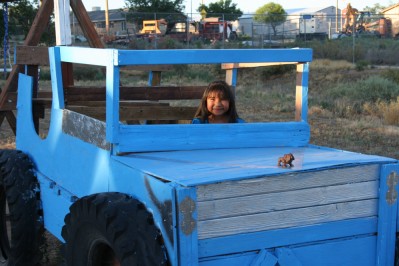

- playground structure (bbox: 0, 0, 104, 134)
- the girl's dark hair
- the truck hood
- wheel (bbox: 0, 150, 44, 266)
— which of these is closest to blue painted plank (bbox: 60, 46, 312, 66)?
the truck hood

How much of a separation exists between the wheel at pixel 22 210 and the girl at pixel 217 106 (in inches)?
44.0

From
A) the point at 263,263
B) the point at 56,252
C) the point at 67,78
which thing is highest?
the point at 67,78

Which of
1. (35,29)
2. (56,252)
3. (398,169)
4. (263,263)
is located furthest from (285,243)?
(35,29)

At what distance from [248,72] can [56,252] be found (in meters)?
22.3

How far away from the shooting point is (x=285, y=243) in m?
2.56

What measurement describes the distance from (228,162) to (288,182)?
0.39m

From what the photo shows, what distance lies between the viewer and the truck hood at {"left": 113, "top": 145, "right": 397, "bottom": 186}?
2.48 m

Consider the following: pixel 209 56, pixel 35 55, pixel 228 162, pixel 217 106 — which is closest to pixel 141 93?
pixel 35 55

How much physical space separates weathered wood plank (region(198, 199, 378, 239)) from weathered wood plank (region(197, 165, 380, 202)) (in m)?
0.10

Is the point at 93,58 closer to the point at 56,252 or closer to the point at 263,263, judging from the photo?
the point at 263,263

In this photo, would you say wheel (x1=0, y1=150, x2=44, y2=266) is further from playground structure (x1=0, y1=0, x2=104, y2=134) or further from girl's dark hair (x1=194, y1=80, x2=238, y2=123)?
girl's dark hair (x1=194, y1=80, x2=238, y2=123)

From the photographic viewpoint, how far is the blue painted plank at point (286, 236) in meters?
2.43

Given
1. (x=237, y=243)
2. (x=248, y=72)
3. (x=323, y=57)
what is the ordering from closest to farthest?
(x=237, y=243)
(x=248, y=72)
(x=323, y=57)

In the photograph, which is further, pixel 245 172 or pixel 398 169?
→ pixel 398 169
